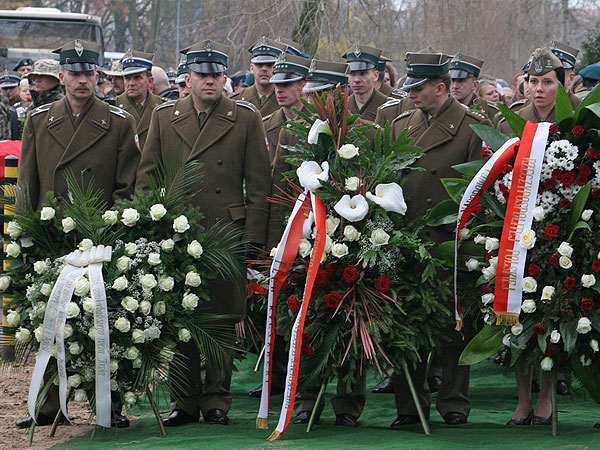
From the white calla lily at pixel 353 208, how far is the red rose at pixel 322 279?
0.33m

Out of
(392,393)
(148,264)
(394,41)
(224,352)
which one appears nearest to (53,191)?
(148,264)

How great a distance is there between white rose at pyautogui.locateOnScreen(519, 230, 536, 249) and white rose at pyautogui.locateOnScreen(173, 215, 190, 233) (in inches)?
75.3

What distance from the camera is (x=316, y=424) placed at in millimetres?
6625

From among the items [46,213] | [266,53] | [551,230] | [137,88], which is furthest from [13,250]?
[266,53]

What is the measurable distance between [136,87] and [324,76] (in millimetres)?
3076

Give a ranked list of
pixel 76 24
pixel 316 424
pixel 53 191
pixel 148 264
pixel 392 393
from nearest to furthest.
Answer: pixel 148 264 → pixel 316 424 → pixel 53 191 → pixel 392 393 → pixel 76 24

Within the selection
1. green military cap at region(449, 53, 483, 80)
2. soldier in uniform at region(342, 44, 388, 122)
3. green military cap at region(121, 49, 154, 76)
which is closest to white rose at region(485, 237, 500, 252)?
soldier in uniform at region(342, 44, 388, 122)

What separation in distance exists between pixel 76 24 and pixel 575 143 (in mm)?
17813

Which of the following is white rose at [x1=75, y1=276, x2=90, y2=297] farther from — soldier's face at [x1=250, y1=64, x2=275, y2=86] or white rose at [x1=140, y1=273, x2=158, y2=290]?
soldier's face at [x1=250, y1=64, x2=275, y2=86]

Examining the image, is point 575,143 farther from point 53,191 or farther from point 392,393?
point 53,191

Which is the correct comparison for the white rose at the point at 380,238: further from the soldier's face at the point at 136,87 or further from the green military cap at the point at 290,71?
the soldier's face at the point at 136,87

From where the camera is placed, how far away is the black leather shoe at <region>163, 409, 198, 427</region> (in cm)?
670

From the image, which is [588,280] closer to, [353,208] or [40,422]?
[353,208]

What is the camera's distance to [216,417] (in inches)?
265
